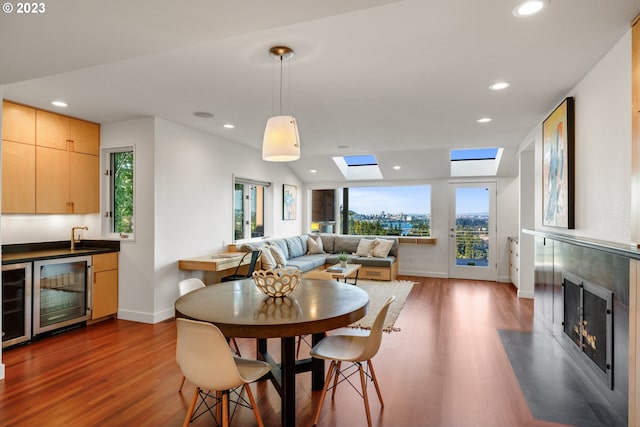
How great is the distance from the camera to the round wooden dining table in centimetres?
173

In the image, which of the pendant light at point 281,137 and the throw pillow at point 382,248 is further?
the throw pillow at point 382,248

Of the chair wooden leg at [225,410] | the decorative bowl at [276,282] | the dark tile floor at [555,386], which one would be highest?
the decorative bowl at [276,282]

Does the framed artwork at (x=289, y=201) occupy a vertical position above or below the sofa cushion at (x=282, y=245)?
above

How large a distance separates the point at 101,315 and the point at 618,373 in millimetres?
4918

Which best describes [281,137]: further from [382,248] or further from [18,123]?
[382,248]

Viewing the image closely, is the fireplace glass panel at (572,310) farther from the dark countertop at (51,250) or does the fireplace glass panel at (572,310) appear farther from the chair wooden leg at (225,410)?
the dark countertop at (51,250)

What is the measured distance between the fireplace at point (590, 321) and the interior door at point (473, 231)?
3.86 meters

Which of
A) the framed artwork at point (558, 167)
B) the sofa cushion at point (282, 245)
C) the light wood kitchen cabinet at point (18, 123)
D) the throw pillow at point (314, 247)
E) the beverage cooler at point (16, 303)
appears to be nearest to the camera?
the framed artwork at point (558, 167)

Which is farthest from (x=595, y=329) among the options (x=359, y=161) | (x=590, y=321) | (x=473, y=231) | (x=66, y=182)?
(x=359, y=161)

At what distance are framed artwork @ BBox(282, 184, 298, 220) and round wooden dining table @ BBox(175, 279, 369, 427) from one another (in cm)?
484

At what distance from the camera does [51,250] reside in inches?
161

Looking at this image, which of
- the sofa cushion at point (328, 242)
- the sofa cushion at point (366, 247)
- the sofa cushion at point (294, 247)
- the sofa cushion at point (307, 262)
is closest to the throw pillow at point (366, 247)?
the sofa cushion at point (366, 247)

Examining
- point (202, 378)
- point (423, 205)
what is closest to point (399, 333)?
point (202, 378)

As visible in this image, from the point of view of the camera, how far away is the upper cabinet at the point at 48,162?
11.7 feet
